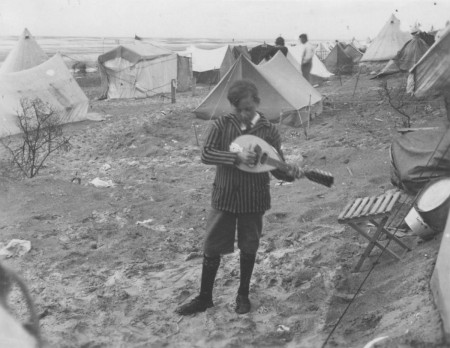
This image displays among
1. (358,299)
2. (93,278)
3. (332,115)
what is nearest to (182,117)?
(332,115)

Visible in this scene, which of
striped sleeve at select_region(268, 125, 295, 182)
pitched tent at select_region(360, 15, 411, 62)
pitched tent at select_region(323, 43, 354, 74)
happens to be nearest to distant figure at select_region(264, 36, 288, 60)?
striped sleeve at select_region(268, 125, 295, 182)

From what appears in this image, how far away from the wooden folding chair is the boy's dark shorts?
848mm

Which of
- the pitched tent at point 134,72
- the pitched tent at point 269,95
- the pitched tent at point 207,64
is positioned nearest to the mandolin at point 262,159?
the pitched tent at point 269,95

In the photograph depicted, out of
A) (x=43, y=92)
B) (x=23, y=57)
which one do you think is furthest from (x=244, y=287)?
(x=23, y=57)

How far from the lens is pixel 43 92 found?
45.1ft

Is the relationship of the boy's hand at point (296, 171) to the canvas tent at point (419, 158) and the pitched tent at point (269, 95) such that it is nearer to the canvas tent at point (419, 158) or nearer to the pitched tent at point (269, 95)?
the canvas tent at point (419, 158)

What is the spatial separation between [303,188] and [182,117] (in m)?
7.01

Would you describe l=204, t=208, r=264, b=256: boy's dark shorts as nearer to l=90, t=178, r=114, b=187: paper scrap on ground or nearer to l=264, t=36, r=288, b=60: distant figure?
l=90, t=178, r=114, b=187: paper scrap on ground

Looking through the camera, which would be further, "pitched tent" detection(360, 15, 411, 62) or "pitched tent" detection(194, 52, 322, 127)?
→ "pitched tent" detection(360, 15, 411, 62)

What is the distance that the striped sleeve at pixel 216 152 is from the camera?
3.13 meters

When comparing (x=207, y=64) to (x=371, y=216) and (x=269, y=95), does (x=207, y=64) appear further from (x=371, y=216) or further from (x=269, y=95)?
(x=371, y=216)

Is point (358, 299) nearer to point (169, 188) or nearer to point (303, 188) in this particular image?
point (303, 188)

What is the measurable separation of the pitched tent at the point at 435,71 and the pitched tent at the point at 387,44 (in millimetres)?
20458

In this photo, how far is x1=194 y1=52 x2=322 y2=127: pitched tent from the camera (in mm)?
10375
